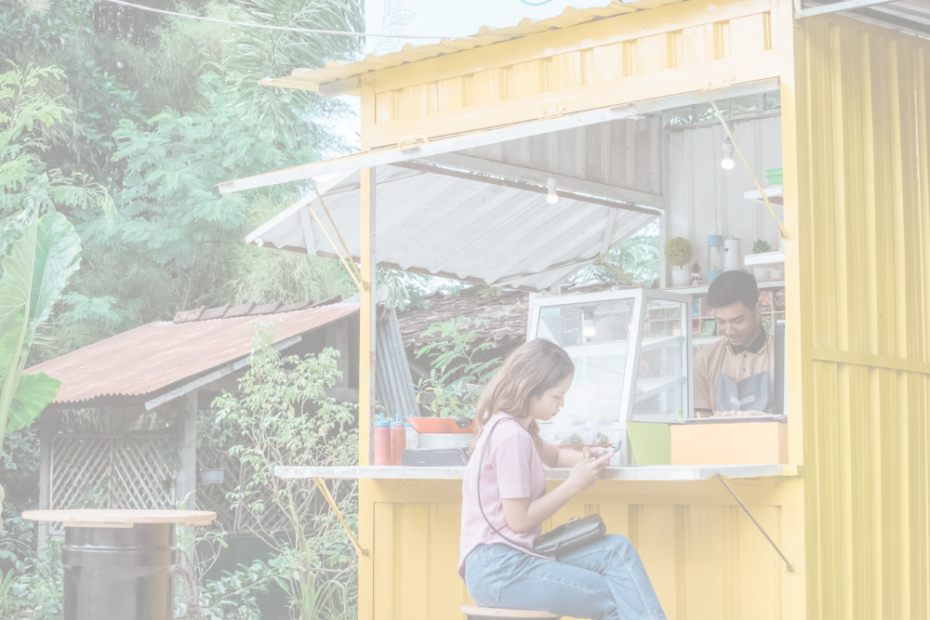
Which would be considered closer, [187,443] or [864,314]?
[864,314]

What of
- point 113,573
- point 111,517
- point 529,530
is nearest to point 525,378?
point 529,530

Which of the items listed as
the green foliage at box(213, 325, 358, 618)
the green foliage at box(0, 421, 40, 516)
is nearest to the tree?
the green foliage at box(213, 325, 358, 618)

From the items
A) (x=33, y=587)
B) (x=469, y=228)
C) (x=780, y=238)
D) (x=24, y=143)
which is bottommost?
(x=33, y=587)

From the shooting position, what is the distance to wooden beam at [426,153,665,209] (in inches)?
229

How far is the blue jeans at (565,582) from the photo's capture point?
3.64 meters

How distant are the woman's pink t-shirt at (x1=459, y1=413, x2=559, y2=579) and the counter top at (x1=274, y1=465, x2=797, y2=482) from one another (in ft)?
1.28

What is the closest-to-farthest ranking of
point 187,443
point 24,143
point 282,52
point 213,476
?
point 187,443 < point 213,476 < point 24,143 < point 282,52

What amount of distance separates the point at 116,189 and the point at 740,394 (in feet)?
45.6

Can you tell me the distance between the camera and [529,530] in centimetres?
376

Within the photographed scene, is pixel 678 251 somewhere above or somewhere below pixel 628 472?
above

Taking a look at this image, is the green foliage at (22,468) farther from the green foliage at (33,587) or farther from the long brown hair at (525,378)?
the long brown hair at (525,378)

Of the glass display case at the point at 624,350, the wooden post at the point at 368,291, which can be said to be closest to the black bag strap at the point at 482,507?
the glass display case at the point at 624,350

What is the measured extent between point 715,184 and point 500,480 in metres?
3.76

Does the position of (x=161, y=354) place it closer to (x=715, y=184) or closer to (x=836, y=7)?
(x=715, y=184)
